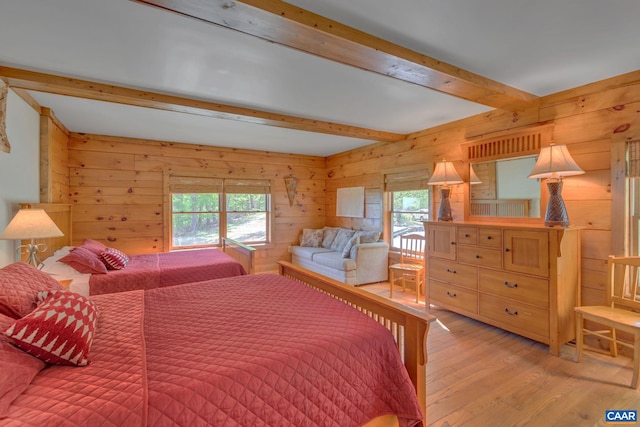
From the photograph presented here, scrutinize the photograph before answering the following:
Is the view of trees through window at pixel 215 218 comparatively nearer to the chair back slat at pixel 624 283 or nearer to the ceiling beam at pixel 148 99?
the ceiling beam at pixel 148 99

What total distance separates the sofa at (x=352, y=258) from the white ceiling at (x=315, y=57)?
2131mm

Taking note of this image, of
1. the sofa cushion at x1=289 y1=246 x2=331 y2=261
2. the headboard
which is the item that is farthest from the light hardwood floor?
the headboard

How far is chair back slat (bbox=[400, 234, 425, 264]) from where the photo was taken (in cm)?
426

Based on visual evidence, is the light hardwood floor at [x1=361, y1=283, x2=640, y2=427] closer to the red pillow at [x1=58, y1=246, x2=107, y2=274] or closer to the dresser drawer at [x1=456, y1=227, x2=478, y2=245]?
the dresser drawer at [x1=456, y1=227, x2=478, y2=245]

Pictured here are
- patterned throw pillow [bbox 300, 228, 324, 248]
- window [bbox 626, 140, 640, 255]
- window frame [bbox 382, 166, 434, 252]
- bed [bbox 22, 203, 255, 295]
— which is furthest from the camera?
patterned throw pillow [bbox 300, 228, 324, 248]

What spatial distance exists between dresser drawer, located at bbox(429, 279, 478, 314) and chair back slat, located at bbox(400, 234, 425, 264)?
69 cm

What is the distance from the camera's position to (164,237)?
16.2 feet

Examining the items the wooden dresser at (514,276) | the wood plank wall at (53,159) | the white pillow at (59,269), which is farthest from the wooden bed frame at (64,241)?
the wooden dresser at (514,276)

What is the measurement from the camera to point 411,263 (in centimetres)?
438

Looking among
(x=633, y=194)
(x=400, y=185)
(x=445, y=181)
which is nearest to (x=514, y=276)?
(x=633, y=194)

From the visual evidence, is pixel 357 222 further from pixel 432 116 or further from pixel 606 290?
pixel 606 290

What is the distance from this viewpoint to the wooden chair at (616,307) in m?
2.24

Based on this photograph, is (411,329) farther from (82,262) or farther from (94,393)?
(82,262)

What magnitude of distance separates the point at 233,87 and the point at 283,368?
Answer: 7.97 feet
